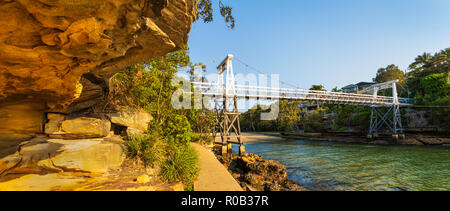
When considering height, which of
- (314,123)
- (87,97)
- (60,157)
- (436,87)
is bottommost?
(314,123)

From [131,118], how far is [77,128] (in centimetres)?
168

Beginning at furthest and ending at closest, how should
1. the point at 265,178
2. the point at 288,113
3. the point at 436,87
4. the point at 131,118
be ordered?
the point at 288,113
the point at 436,87
the point at 265,178
the point at 131,118

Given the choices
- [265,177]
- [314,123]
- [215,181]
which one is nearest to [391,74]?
[314,123]

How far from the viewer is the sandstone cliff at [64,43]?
2.05 m

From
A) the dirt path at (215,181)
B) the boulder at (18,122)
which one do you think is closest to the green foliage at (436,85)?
the dirt path at (215,181)

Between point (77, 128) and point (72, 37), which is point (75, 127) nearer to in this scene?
point (77, 128)

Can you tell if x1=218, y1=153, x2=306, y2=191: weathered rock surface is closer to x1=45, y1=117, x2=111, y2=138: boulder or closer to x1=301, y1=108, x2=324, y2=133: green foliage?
x1=45, y1=117, x2=111, y2=138: boulder

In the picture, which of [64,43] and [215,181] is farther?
[215,181]

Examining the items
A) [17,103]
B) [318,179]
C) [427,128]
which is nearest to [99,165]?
[17,103]

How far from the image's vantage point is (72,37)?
224 cm

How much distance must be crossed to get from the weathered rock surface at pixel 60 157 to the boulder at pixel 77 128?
0.69 ft

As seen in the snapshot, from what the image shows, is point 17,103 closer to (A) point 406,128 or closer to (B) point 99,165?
(B) point 99,165

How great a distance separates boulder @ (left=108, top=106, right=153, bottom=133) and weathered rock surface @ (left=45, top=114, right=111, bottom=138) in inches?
28.8

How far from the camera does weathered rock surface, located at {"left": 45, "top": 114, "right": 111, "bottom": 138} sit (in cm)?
443
